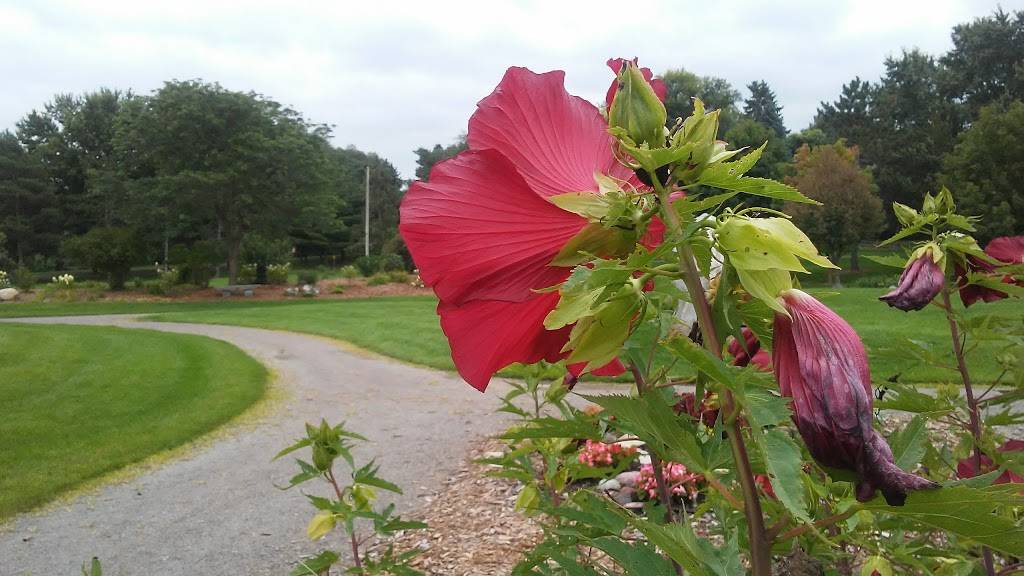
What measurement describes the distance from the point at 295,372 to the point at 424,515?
17.2 feet

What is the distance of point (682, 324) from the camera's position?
712 millimetres

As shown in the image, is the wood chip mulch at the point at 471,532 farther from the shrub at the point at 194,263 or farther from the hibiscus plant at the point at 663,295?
the shrub at the point at 194,263

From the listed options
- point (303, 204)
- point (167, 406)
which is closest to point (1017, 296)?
point (167, 406)

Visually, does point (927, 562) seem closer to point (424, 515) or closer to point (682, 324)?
point (682, 324)

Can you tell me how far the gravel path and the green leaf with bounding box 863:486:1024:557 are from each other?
3.55 meters

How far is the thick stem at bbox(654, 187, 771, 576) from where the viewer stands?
1.54 feet

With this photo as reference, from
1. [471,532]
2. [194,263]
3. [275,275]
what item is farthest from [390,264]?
[471,532]

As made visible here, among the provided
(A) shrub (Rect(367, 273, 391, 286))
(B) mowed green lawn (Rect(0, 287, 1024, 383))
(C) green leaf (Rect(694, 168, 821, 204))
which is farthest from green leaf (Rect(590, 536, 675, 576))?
(A) shrub (Rect(367, 273, 391, 286))

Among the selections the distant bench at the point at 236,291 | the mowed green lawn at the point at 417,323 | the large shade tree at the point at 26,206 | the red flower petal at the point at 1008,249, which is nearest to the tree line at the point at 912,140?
the mowed green lawn at the point at 417,323

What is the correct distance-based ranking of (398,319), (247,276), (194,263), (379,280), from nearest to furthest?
(398,319)
(194,263)
(379,280)
(247,276)

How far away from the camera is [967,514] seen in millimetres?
451

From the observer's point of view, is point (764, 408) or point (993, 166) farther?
point (993, 166)

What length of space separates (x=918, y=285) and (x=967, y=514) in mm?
838

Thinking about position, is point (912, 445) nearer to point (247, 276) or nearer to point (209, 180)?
point (209, 180)
